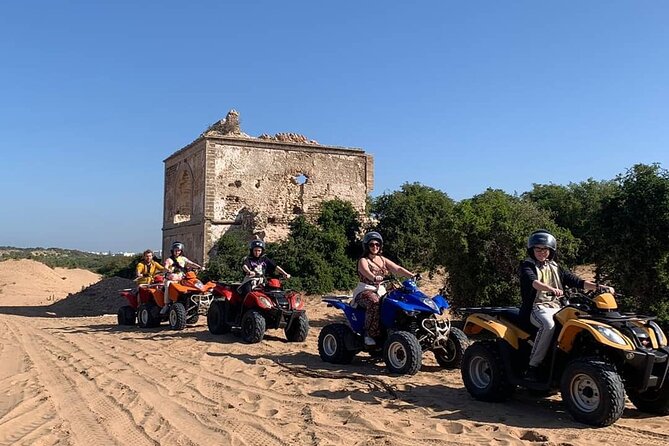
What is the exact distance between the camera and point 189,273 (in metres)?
13.4

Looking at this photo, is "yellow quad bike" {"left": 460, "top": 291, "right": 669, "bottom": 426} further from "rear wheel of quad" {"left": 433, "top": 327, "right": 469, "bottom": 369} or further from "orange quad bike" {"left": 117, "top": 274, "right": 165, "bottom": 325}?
"orange quad bike" {"left": 117, "top": 274, "right": 165, "bottom": 325}

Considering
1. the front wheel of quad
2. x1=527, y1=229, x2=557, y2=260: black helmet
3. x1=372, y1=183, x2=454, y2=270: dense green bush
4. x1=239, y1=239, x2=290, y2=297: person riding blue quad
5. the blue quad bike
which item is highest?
x1=372, y1=183, x2=454, y2=270: dense green bush

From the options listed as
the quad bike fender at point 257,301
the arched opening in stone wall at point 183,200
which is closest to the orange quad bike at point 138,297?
the quad bike fender at point 257,301

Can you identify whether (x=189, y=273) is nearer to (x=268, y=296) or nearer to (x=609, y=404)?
(x=268, y=296)

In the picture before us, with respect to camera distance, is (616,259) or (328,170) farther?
(328,170)

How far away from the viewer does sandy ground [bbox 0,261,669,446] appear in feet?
15.9

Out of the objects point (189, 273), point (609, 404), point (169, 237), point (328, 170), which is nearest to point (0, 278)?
point (169, 237)

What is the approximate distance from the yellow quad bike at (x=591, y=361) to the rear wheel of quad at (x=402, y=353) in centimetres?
117

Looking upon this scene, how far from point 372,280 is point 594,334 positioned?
11.4 feet

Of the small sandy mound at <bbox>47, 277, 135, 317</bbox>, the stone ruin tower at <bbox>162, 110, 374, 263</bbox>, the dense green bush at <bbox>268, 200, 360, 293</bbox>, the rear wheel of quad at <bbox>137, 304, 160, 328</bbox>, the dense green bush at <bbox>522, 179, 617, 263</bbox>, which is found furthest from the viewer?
the stone ruin tower at <bbox>162, 110, 374, 263</bbox>

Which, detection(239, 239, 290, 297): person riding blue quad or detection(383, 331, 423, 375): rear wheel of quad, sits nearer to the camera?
detection(383, 331, 423, 375): rear wheel of quad

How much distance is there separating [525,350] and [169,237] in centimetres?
2314

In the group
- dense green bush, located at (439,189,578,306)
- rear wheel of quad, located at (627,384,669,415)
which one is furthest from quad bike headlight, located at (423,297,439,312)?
dense green bush, located at (439,189,578,306)

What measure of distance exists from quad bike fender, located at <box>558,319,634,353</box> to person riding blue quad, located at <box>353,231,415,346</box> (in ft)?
9.08
